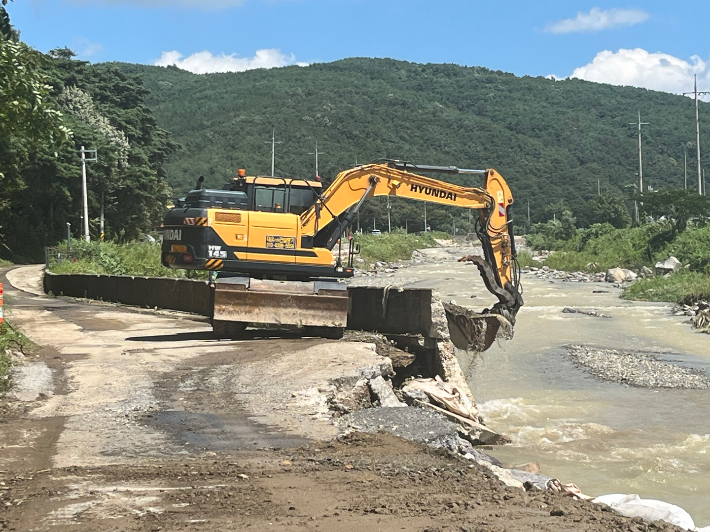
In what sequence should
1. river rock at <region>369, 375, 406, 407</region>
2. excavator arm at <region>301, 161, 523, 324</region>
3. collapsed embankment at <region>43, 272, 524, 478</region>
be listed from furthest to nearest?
excavator arm at <region>301, 161, 523, 324</region>, river rock at <region>369, 375, 406, 407</region>, collapsed embankment at <region>43, 272, 524, 478</region>

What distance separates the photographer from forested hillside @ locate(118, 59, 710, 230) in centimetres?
13462

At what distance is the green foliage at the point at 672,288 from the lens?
109ft

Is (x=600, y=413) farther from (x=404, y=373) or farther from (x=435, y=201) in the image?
(x=435, y=201)

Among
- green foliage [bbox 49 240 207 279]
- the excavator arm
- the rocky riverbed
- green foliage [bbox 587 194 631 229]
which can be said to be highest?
green foliage [bbox 587 194 631 229]

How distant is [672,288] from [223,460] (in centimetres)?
3381

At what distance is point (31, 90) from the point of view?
11.5 meters

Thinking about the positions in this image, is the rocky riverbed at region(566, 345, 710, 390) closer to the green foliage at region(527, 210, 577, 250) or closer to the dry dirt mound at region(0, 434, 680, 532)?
the dry dirt mound at region(0, 434, 680, 532)

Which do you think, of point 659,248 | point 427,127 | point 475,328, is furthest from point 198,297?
point 427,127

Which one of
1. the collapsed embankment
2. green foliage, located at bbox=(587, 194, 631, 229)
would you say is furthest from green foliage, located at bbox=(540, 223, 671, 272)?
the collapsed embankment

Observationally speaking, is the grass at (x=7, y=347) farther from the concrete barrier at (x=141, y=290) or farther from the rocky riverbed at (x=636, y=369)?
the rocky riverbed at (x=636, y=369)

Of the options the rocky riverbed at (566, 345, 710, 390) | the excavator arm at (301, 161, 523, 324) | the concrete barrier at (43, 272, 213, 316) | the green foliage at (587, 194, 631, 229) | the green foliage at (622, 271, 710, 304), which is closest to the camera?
the excavator arm at (301, 161, 523, 324)

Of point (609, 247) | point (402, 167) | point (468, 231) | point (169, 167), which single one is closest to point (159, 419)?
point (402, 167)

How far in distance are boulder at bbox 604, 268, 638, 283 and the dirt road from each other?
37951mm

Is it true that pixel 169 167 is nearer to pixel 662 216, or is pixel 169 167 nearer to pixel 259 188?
pixel 662 216
